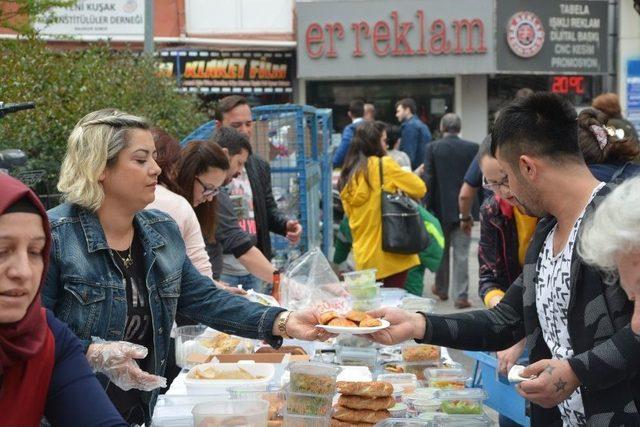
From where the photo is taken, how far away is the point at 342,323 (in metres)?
4.16

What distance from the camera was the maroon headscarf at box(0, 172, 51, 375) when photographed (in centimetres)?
250

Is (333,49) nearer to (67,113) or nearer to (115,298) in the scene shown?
(67,113)

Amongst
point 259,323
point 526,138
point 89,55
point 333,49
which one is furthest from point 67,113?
point 333,49

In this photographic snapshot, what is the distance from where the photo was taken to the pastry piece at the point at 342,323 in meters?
4.11

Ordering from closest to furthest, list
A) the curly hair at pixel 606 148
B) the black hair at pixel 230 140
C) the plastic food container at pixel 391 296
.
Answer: the curly hair at pixel 606 148
the plastic food container at pixel 391 296
the black hair at pixel 230 140

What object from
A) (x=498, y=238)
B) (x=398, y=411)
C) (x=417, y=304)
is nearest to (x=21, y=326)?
(x=398, y=411)

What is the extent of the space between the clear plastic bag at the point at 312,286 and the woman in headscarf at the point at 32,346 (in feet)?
10.2

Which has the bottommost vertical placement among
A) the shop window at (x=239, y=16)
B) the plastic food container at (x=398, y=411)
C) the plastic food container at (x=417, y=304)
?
the plastic food container at (x=417, y=304)

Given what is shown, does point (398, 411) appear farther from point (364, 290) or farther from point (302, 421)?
point (364, 290)

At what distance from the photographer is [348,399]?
3898 mm

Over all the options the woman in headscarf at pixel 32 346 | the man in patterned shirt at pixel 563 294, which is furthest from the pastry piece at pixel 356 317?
the woman in headscarf at pixel 32 346

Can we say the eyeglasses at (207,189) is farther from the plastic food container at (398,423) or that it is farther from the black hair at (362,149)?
the black hair at (362,149)

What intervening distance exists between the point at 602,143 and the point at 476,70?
17.2 m

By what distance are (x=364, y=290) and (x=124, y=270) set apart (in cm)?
249
